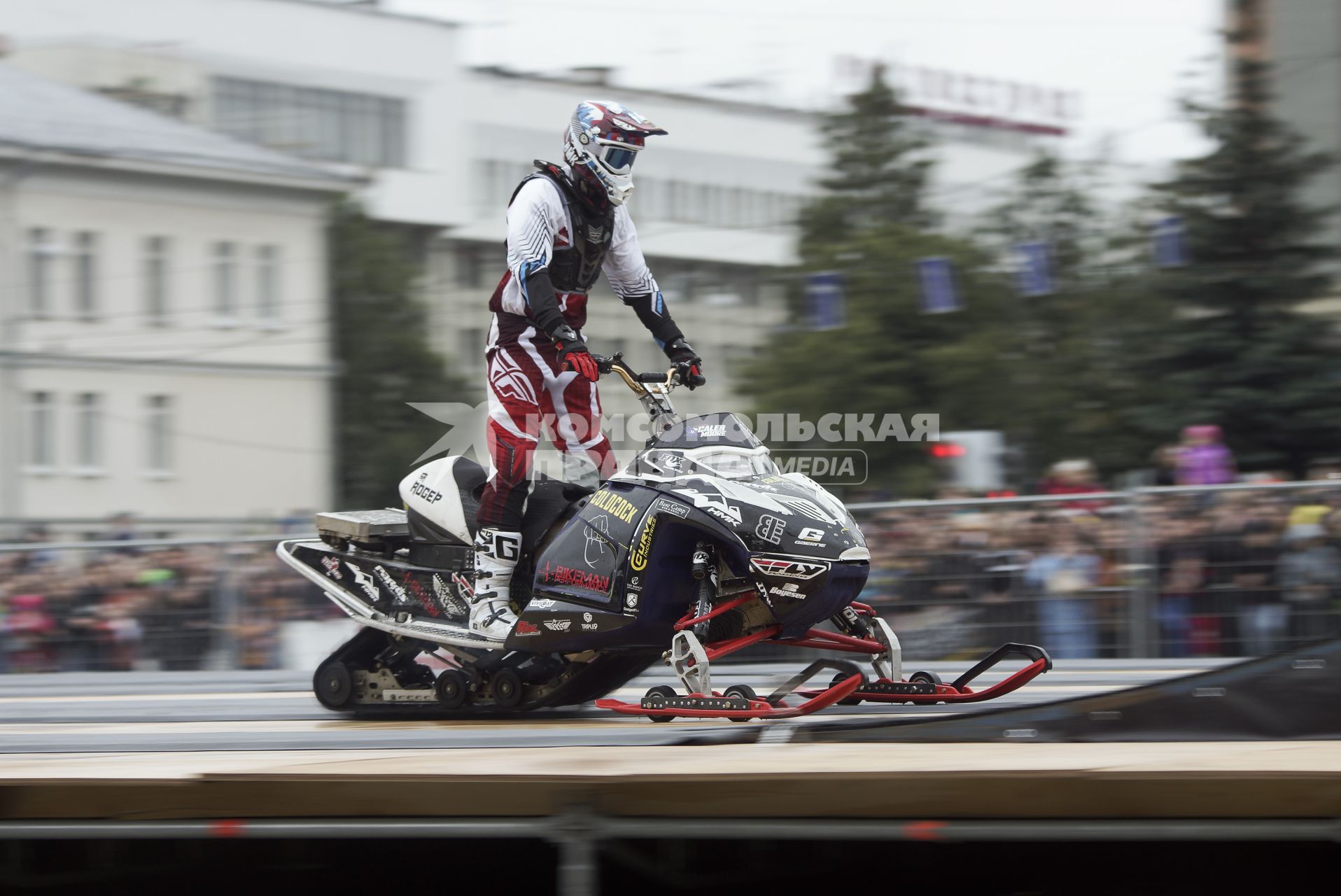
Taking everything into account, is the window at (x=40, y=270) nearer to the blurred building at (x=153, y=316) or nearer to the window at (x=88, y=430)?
the blurred building at (x=153, y=316)

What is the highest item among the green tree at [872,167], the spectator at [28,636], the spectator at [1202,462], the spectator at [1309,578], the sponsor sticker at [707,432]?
the green tree at [872,167]

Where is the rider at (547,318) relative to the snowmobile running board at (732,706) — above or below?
above

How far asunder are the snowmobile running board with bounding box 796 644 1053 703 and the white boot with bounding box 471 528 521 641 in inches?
50.2

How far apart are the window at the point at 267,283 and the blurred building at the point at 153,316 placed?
0.04 metres

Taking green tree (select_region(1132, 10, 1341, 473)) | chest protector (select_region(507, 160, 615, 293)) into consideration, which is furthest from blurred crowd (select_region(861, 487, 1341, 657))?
green tree (select_region(1132, 10, 1341, 473))

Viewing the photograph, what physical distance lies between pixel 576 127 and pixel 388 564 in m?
1.93

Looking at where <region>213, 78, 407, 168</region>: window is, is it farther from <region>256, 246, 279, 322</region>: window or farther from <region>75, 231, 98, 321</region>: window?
<region>75, 231, 98, 321</region>: window

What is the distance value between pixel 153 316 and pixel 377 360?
7.02 meters

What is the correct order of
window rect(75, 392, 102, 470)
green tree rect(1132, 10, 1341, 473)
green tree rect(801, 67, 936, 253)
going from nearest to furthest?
green tree rect(1132, 10, 1341, 473), window rect(75, 392, 102, 470), green tree rect(801, 67, 936, 253)

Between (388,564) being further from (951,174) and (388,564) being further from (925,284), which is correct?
(951,174)

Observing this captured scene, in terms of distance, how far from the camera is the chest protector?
6293 millimetres

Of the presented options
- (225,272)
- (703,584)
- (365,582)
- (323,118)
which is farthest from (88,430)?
(703,584)

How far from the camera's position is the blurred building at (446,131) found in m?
47.9

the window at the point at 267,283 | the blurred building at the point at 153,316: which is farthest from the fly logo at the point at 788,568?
the window at the point at 267,283
